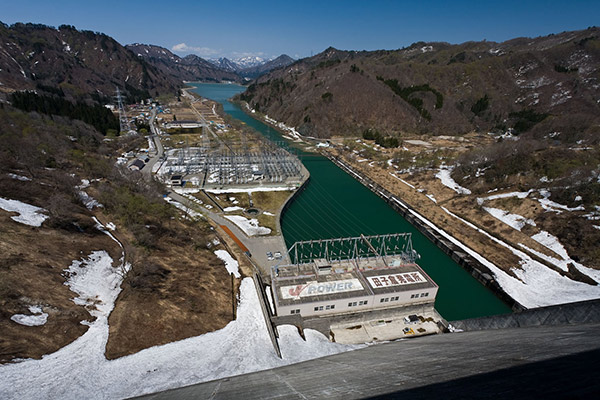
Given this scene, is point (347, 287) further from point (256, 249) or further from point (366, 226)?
point (366, 226)

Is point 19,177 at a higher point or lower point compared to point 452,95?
lower

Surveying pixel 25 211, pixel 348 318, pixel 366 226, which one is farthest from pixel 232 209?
pixel 348 318

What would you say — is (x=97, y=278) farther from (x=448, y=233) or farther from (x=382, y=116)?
(x=382, y=116)

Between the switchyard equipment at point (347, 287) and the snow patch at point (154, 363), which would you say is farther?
the switchyard equipment at point (347, 287)

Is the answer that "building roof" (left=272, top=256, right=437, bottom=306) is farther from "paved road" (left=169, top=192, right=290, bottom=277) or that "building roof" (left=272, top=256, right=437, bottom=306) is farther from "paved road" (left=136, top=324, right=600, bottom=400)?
"paved road" (left=136, top=324, right=600, bottom=400)

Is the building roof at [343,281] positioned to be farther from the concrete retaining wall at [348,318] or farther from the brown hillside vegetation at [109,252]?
the brown hillside vegetation at [109,252]

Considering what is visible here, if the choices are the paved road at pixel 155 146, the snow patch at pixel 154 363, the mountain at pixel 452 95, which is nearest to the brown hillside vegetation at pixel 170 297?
the snow patch at pixel 154 363
